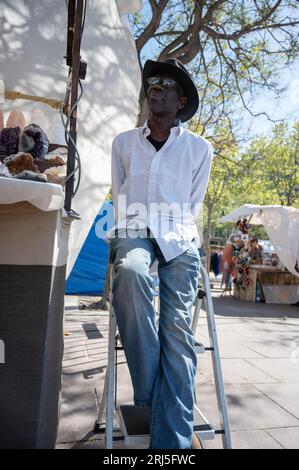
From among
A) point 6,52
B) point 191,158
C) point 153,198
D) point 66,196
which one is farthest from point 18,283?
point 6,52

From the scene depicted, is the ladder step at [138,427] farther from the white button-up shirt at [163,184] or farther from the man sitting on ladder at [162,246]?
the white button-up shirt at [163,184]

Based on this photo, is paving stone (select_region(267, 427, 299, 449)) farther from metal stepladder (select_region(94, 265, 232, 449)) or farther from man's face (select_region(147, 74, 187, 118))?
man's face (select_region(147, 74, 187, 118))

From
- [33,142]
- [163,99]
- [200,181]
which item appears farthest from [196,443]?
[163,99]

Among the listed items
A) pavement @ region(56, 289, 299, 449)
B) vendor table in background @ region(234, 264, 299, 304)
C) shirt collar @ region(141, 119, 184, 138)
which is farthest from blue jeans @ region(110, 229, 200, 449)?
vendor table in background @ region(234, 264, 299, 304)

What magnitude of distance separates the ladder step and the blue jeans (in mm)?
106

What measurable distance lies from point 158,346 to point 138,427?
1.23 feet

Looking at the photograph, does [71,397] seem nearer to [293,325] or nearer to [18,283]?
[18,283]

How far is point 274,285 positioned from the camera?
9.59 metres

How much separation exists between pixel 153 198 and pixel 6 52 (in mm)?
1903

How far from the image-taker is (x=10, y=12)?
284 centimetres

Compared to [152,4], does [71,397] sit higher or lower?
lower

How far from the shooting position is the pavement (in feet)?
7.03

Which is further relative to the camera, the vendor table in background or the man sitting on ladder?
the vendor table in background

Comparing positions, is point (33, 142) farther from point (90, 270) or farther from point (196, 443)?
point (90, 270)
